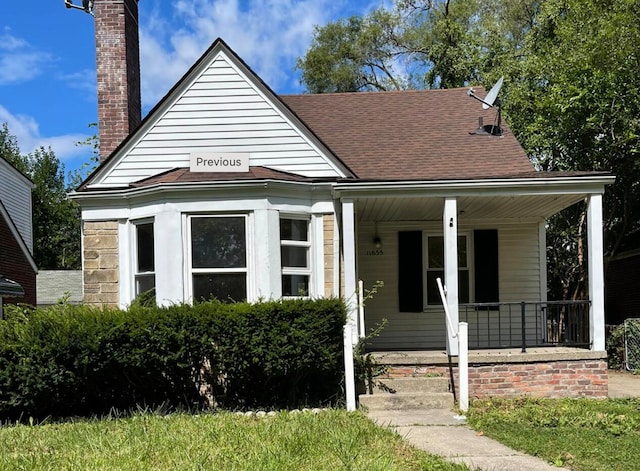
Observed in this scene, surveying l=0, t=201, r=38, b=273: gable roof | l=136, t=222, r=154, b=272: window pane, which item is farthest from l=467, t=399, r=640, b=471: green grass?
l=0, t=201, r=38, b=273: gable roof

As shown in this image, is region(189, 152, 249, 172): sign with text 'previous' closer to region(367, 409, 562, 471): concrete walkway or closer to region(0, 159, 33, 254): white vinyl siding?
region(367, 409, 562, 471): concrete walkway

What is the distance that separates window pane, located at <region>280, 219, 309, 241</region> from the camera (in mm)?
10055

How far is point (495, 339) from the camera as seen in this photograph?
12117 millimetres

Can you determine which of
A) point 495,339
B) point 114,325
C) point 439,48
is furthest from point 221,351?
point 439,48

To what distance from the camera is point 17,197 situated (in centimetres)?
2653

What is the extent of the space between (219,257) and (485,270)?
5358 mm

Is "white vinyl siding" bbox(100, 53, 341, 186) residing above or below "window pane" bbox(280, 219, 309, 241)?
above

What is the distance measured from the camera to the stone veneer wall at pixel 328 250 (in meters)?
10.3

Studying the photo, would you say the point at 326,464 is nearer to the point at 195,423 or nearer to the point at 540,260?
the point at 195,423

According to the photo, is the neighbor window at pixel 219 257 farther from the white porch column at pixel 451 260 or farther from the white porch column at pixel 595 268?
the white porch column at pixel 595 268

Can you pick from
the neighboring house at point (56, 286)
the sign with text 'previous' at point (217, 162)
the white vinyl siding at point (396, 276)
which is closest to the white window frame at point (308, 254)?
the sign with text 'previous' at point (217, 162)

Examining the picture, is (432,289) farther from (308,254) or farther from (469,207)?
(308,254)

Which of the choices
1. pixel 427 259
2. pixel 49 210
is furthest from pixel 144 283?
pixel 49 210

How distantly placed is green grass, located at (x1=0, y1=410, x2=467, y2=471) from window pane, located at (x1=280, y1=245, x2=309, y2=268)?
306 cm
